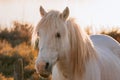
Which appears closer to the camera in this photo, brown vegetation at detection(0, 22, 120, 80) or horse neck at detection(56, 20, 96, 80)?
horse neck at detection(56, 20, 96, 80)

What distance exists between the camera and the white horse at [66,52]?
5.60 m

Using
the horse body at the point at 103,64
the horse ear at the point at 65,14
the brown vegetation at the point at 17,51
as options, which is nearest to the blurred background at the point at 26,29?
the brown vegetation at the point at 17,51

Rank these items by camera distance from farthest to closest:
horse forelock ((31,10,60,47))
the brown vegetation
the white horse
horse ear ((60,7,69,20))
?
the brown vegetation
horse ear ((60,7,69,20))
horse forelock ((31,10,60,47))
the white horse

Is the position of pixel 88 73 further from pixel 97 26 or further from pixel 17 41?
pixel 97 26

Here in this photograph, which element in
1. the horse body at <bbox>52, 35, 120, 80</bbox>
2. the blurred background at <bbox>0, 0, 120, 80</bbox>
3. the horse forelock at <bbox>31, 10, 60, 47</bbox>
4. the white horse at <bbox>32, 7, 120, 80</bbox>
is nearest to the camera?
the white horse at <bbox>32, 7, 120, 80</bbox>

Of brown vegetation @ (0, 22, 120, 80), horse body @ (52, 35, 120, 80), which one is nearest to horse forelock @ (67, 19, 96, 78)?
horse body @ (52, 35, 120, 80)

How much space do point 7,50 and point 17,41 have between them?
8.55 feet

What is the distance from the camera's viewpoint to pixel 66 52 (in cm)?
585

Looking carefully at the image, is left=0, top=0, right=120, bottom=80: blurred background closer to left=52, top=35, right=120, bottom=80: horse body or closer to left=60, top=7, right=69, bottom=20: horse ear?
left=60, top=7, right=69, bottom=20: horse ear

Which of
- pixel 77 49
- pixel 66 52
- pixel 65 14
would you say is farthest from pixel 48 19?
pixel 77 49

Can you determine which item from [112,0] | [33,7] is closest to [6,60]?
[33,7]

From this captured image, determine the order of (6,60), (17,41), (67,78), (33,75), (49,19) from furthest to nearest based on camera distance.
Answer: (17,41), (6,60), (33,75), (67,78), (49,19)

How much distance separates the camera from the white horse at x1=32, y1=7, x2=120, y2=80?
5602mm

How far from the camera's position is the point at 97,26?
56.7 ft
